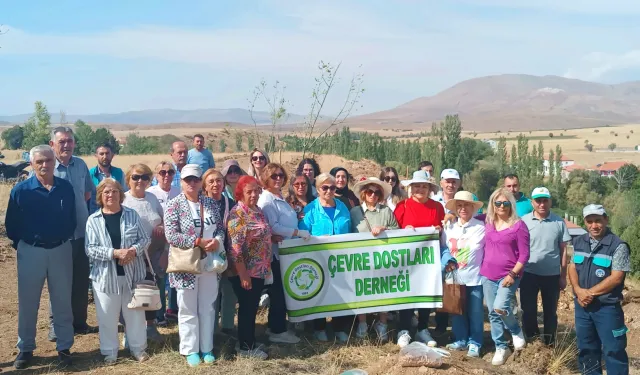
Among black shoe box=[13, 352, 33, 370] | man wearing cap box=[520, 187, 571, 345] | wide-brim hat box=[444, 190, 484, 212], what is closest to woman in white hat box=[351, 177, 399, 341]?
wide-brim hat box=[444, 190, 484, 212]

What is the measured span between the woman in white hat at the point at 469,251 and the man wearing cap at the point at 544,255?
65cm

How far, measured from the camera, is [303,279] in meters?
6.78

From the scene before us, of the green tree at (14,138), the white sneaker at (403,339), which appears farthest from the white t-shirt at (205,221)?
the green tree at (14,138)

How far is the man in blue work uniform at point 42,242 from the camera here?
19.2 feet

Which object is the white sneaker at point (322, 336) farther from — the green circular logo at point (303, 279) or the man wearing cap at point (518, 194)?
the man wearing cap at point (518, 194)

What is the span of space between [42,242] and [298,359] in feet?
9.03

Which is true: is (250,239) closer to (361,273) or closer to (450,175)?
(361,273)

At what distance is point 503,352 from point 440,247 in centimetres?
128

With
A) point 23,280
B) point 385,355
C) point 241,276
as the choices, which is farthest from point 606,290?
point 23,280

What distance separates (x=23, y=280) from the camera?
5.93m

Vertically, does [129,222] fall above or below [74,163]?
below

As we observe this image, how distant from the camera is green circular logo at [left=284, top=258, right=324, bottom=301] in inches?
265

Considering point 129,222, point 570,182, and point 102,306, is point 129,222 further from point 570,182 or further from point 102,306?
point 570,182

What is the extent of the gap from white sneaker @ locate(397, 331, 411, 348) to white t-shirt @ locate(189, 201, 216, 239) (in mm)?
2451
